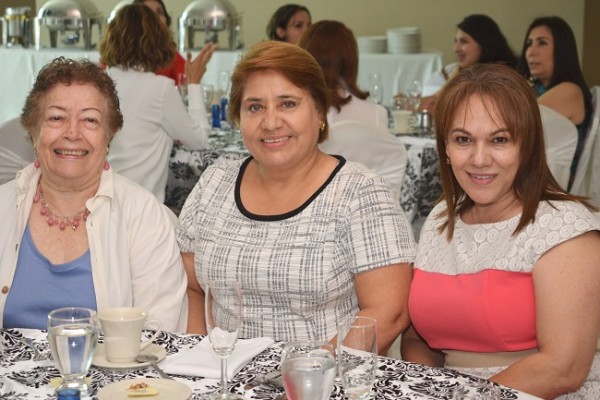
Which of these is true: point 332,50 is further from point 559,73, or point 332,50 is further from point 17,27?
point 17,27

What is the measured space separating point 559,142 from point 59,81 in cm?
296

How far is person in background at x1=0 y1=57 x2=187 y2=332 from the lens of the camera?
2352 mm

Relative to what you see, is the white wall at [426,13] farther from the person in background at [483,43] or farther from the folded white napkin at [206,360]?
the folded white napkin at [206,360]

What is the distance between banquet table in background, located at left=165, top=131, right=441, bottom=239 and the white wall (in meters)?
4.17

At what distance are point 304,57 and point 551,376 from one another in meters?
1.03

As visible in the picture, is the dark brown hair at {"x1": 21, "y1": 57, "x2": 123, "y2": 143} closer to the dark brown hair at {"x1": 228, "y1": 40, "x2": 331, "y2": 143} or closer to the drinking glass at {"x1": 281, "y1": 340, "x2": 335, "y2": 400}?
the dark brown hair at {"x1": 228, "y1": 40, "x2": 331, "y2": 143}

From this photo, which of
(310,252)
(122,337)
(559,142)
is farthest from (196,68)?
(122,337)

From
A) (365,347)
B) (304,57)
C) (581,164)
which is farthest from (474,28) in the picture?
(365,347)

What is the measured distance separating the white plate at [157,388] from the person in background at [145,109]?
288cm

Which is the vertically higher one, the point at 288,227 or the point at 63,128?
the point at 63,128

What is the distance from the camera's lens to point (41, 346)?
193cm

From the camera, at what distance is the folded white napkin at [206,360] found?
5.84ft

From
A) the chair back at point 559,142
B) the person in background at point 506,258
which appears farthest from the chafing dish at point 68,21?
the person in background at point 506,258

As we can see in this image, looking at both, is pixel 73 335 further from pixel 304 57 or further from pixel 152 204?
pixel 304 57
